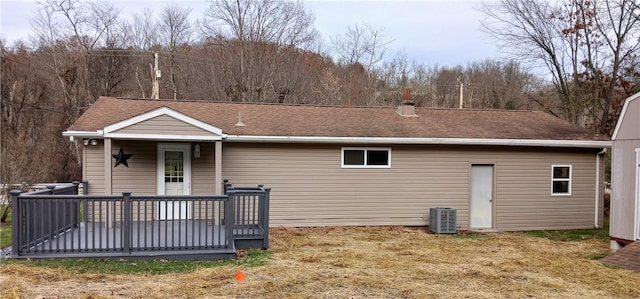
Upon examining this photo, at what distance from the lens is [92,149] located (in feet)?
33.8

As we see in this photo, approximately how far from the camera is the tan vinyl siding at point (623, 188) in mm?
8672

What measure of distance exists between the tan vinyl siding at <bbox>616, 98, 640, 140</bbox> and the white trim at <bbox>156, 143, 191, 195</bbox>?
358 inches

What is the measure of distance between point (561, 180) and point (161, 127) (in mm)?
10213

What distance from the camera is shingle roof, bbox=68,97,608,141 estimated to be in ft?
Answer: 37.2

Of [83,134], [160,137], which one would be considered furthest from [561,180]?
[83,134]

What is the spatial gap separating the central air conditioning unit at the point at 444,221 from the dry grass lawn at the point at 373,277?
1850mm

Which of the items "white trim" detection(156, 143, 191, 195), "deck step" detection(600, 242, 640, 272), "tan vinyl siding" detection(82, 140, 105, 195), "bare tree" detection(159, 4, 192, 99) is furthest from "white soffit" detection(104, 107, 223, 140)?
"bare tree" detection(159, 4, 192, 99)

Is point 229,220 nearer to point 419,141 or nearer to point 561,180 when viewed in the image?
point 419,141

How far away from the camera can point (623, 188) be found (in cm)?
891

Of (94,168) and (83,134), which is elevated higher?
(83,134)

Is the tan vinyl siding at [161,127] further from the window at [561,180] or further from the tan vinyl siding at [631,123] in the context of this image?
the window at [561,180]

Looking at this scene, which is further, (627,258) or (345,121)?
(345,121)

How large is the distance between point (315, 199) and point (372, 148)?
6.34 feet

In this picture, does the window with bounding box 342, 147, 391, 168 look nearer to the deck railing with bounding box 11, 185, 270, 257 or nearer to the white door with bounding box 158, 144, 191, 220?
the white door with bounding box 158, 144, 191, 220
